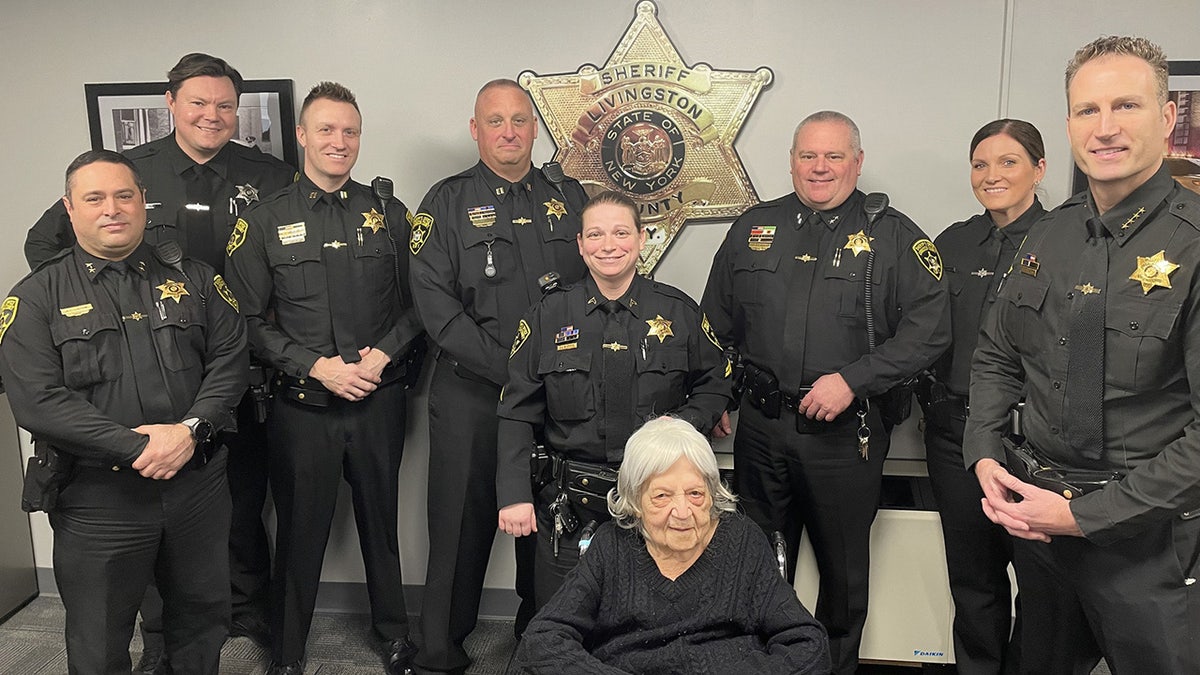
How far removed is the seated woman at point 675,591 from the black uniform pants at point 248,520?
1612 millimetres

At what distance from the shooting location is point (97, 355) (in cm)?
252

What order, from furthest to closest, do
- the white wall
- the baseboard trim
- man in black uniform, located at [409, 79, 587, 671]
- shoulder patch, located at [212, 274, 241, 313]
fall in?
the baseboard trim
the white wall
man in black uniform, located at [409, 79, 587, 671]
shoulder patch, located at [212, 274, 241, 313]

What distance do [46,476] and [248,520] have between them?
100 centimetres

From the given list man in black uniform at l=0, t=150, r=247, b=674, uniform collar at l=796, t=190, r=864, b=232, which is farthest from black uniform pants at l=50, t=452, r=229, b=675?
uniform collar at l=796, t=190, r=864, b=232

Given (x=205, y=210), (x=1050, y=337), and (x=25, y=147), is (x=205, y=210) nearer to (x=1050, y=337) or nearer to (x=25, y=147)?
(x=25, y=147)

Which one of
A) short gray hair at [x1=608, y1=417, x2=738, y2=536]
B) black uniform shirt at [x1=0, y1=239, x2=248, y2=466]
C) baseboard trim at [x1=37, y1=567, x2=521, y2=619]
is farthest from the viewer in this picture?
baseboard trim at [x1=37, y1=567, x2=521, y2=619]

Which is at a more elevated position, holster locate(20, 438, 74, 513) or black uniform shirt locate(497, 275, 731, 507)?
black uniform shirt locate(497, 275, 731, 507)

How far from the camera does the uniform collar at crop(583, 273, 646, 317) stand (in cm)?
269

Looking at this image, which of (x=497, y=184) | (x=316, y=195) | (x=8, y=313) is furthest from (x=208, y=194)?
(x=497, y=184)

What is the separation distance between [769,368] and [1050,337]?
1.01 m

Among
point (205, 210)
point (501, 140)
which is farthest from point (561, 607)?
point (205, 210)

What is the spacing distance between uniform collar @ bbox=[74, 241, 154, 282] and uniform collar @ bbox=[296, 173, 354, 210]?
63cm

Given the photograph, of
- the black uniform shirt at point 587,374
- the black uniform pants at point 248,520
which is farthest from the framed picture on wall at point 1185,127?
the black uniform pants at point 248,520

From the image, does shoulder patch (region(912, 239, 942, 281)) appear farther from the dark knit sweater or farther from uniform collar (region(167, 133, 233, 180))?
uniform collar (region(167, 133, 233, 180))
